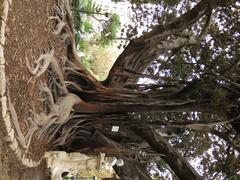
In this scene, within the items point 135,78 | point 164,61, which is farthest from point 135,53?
point 164,61

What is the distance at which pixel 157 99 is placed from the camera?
23.3ft

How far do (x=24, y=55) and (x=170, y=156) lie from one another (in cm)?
323

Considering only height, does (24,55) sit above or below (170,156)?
above

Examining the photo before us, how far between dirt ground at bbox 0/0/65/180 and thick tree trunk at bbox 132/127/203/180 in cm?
201

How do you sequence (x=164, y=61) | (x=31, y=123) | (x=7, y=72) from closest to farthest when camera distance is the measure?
(x=7, y=72), (x=31, y=123), (x=164, y=61)

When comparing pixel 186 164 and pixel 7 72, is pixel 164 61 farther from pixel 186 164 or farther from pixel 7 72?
pixel 7 72

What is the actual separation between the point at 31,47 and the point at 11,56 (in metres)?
0.74

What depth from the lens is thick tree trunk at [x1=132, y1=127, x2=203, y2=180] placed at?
22.4ft

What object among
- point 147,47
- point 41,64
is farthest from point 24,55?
point 147,47

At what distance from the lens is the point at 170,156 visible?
7.19 meters

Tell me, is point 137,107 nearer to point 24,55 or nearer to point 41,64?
point 41,64

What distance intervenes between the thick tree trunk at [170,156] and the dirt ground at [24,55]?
79.2 inches

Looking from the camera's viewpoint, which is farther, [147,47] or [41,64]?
[147,47]

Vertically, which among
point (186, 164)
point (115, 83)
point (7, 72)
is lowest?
point (186, 164)
